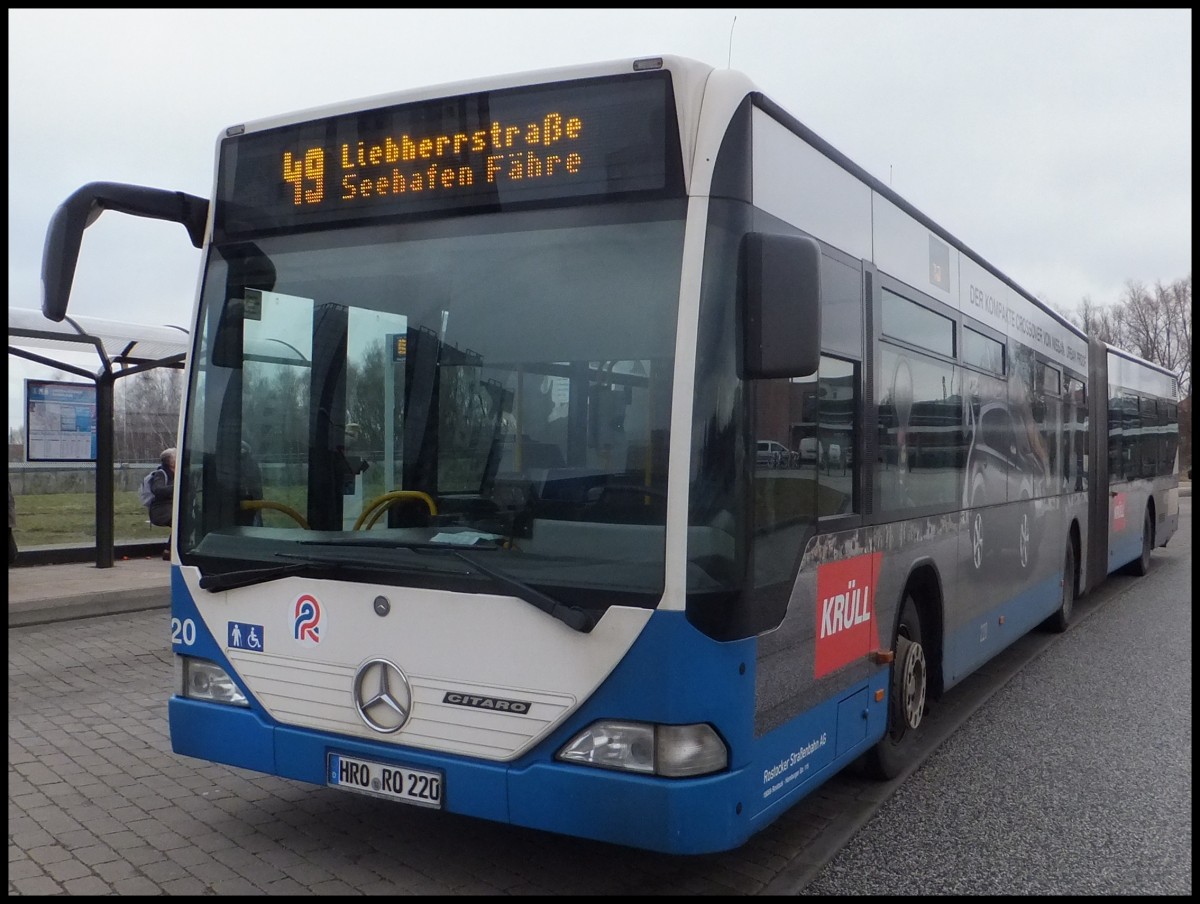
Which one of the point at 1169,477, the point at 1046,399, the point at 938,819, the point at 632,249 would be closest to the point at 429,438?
the point at 632,249

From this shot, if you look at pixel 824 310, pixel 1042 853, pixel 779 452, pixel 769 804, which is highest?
pixel 824 310

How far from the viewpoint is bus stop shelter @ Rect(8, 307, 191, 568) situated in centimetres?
1155

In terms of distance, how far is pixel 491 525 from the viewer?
154 inches

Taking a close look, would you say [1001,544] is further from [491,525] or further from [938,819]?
[491,525]

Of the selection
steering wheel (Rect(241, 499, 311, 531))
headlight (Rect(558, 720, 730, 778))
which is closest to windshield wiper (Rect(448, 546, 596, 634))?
headlight (Rect(558, 720, 730, 778))

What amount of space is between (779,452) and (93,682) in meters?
5.82

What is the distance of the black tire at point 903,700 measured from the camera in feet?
18.2

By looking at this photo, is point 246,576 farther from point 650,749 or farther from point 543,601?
point 650,749

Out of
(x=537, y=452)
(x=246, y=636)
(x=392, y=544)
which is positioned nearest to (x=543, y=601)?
(x=537, y=452)

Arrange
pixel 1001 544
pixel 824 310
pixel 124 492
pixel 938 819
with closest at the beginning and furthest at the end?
1. pixel 824 310
2. pixel 938 819
3. pixel 1001 544
4. pixel 124 492

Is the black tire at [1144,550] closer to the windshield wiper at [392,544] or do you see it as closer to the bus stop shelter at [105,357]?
the bus stop shelter at [105,357]

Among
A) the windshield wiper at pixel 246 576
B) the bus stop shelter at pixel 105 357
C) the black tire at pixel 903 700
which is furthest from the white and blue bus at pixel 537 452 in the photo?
the bus stop shelter at pixel 105 357

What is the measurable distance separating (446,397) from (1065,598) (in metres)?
8.08

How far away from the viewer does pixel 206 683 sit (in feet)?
14.9
